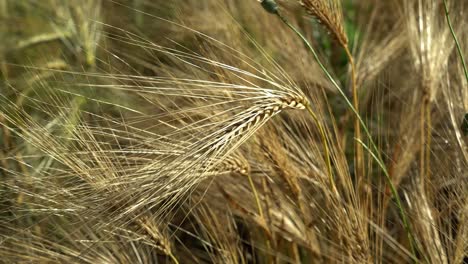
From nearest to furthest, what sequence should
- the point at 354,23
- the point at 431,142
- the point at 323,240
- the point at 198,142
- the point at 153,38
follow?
the point at 198,142 → the point at 323,240 → the point at 431,142 → the point at 153,38 → the point at 354,23

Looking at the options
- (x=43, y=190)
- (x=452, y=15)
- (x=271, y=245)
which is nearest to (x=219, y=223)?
A: (x=271, y=245)

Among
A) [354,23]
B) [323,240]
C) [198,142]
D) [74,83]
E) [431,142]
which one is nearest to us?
[198,142]

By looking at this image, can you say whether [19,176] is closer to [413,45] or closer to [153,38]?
[153,38]

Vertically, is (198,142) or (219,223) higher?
(198,142)

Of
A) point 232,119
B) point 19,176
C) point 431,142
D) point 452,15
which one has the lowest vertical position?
point 431,142

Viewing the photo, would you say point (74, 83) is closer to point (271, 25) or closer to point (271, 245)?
point (271, 245)

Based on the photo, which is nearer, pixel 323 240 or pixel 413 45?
pixel 323 240
